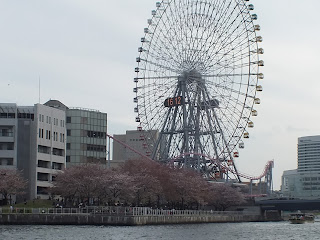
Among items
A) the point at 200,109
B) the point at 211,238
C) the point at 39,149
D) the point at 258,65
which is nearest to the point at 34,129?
the point at 39,149

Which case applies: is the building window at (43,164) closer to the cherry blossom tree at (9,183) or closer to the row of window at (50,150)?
the row of window at (50,150)

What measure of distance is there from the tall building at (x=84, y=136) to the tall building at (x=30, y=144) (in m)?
15.7

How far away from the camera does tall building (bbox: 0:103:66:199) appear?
158 metres

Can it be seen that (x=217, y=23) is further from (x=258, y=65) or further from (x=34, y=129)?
(x=34, y=129)

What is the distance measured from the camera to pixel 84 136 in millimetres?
183875

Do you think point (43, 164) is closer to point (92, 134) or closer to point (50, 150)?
point (50, 150)

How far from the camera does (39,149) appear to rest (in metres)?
162

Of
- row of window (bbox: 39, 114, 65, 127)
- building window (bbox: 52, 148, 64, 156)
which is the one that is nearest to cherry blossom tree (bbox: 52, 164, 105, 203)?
row of window (bbox: 39, 114, 65, 127)

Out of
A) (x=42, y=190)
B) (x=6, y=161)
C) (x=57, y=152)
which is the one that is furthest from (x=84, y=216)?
(x=57, y=152)

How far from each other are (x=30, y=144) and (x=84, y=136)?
25550 mm

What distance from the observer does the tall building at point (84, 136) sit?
183 meters

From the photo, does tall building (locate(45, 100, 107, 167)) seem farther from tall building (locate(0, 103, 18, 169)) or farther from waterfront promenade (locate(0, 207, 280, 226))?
waterfront promenade (locate(0, 207, 280, 226))

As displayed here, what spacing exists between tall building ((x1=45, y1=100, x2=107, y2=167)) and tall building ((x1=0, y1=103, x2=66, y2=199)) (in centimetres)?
1568

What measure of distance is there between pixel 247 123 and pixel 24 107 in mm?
50771
